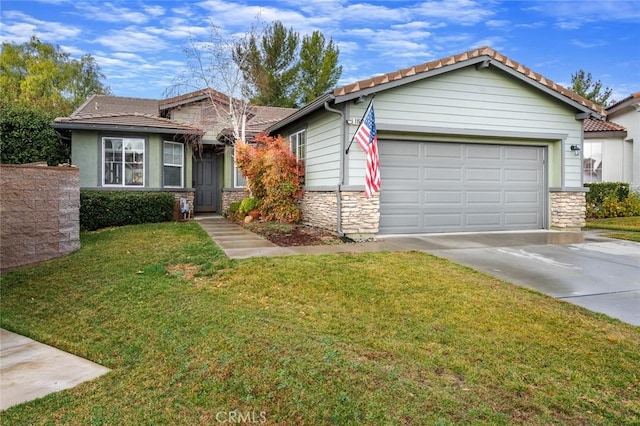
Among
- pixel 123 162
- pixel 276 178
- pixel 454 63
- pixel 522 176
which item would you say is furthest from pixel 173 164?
pixel 522 176

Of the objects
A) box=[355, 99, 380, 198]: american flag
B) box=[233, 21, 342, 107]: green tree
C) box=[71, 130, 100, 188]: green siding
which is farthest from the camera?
box=[233, 21, 342, 107]: green tree

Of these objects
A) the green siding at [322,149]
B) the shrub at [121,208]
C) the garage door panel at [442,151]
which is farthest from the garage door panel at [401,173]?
the shrub at [121,208]

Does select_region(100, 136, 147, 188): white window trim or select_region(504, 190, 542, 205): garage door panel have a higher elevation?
select_region(100, 136, 147, 188): white window trim

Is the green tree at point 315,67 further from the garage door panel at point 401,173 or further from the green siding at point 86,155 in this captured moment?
the garage door panel at point 401,173

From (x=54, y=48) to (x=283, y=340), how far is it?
37138mm

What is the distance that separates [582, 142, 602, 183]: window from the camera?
17750mm

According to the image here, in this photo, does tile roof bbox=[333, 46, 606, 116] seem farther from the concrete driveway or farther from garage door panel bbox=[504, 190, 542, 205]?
the concrete driveway

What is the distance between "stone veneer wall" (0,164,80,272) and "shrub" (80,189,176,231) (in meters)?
3.53

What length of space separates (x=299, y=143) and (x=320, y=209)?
3000mm

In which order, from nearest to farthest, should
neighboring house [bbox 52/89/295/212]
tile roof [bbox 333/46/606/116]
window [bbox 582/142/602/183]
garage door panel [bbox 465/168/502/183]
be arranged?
tile roof [bbox 333/46/606/116] → garage door panel [bbox 465/168/502/183] → neighboring house [bbox 52/89/295/212] → window [bbox 582/142/602/183]

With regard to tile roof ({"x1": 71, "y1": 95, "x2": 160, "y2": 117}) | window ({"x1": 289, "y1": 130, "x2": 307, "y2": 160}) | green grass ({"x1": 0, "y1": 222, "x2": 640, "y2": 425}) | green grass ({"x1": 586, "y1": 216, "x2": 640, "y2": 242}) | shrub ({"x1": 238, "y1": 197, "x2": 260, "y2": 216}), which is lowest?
green grass ({"x1": 0, "y1": 222, "x2": 640, "y2": 425})

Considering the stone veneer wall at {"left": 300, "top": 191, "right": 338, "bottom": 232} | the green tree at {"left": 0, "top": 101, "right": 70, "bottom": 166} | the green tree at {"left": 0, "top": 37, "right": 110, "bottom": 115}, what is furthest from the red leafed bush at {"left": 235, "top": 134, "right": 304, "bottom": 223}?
the green tree at {"left": 0, "top": 37, "right": 110, "bottom": 115}

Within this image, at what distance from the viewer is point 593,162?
58.5ft

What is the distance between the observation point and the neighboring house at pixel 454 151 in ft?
30.8
